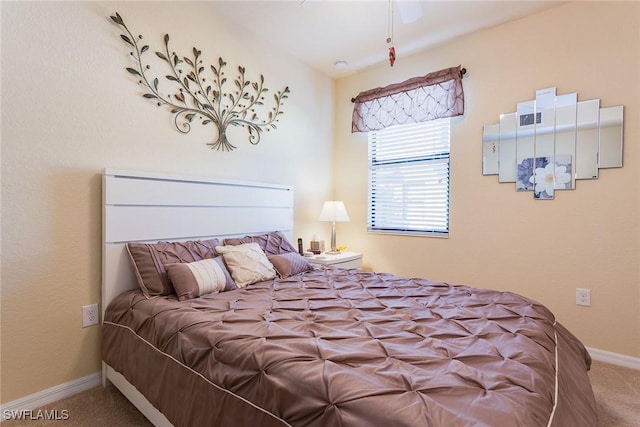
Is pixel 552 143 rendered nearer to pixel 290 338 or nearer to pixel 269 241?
pixel 269 241

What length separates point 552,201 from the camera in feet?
8.37

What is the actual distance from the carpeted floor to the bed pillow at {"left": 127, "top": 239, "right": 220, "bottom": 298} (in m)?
0.63

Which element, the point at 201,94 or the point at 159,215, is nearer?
the point at 159,215

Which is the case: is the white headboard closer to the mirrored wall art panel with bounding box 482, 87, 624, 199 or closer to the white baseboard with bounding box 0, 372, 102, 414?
the white baseboard with bounding box 0, 372, 102, 414

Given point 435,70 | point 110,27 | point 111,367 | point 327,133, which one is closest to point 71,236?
point 111,367

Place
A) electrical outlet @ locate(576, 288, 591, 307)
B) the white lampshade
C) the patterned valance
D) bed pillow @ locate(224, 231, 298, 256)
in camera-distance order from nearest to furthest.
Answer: electrical outlet @ locate(576, 288, 591, 307) → bed pillow @ locate(224, 231, 298, 256) → the patterned valance → the white lampshade

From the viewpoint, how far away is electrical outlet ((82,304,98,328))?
1.93 meters

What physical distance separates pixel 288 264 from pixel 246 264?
361 mm

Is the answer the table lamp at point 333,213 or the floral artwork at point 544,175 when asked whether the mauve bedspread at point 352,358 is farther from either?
the table lamp at point 333,213

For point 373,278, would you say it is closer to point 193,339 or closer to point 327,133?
point 193,339

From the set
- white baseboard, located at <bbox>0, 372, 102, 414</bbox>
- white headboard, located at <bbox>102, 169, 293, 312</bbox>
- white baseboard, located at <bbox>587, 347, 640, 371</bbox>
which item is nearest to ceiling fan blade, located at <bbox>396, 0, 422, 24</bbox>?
white headboard, located at <bbox>102, 169, 293, 312</bbox>

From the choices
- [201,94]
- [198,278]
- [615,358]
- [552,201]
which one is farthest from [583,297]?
[201,94]

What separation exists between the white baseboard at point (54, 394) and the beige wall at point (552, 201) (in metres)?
2.73

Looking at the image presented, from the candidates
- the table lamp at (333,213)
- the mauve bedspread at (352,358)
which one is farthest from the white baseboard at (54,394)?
the table lamp at (333,213)
